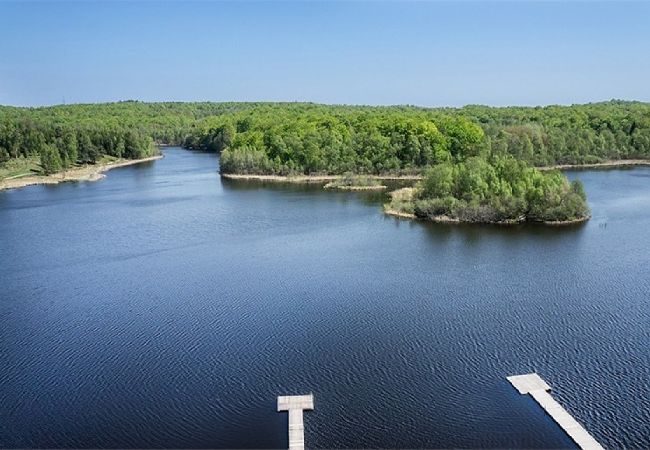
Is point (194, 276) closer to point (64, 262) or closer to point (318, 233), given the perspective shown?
point (64, 262)

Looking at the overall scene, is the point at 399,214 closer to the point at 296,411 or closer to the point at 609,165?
the point at 296,411

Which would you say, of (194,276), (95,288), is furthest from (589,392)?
(95,288)

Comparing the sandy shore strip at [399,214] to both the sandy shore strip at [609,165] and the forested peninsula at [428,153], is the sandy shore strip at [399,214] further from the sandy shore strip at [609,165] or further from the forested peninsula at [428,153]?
the sandy shore strip at [609,165]

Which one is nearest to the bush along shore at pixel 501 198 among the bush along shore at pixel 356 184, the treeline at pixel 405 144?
the bush along shore at pixel 356 184

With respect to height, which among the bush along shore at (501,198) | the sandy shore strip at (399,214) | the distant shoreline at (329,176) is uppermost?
the bush along shore at (501,198)

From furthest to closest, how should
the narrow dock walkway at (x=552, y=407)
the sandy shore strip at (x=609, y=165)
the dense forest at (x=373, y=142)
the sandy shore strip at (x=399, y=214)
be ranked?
the sandy shore strip at (x=609, y=165)
the dense forest at (x=373, y=142)
the sandy shore strip at (x=399, y=214)
the narrow dock walkway at (x=552, y=407)

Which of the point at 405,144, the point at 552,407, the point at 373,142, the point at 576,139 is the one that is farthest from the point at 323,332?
the point at 576,139

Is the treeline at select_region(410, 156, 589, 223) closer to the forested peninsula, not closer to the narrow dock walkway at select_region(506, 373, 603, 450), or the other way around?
the forested peninsula
